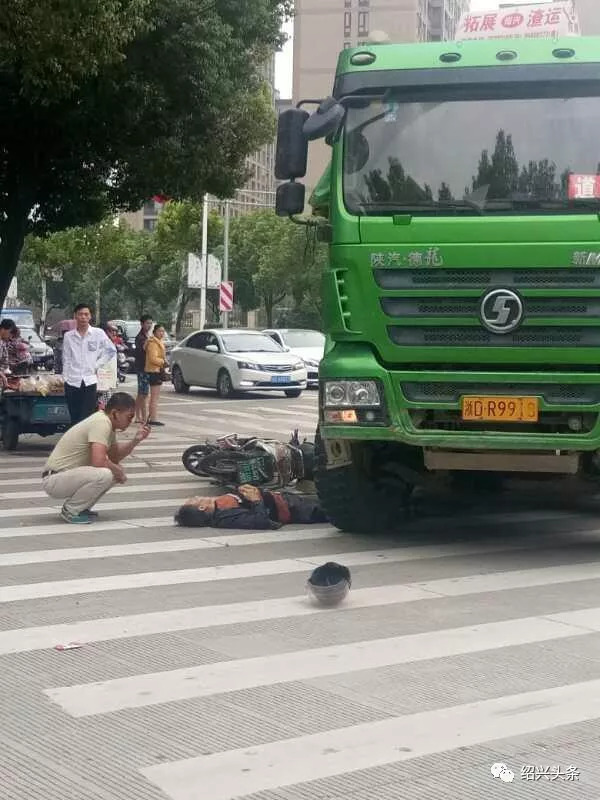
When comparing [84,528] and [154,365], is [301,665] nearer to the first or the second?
[84,528]

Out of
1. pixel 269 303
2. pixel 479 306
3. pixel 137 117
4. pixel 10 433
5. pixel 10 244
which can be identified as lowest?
pixel 10 433

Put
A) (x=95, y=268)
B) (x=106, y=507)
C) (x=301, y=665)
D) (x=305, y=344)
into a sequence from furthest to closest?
(x=95, y=268), (x=305, y=344), (x=106, y=507), (x=301, y=665)

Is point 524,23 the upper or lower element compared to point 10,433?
upper

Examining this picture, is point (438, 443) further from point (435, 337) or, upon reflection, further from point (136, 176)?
point (136, 176)

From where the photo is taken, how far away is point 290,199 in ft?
31.4

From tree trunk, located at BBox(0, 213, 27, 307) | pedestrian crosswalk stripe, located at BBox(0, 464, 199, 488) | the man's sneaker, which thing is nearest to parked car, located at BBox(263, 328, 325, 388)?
tree trunk, located at BBox(0, 213, 27, 307)

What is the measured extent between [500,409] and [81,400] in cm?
709

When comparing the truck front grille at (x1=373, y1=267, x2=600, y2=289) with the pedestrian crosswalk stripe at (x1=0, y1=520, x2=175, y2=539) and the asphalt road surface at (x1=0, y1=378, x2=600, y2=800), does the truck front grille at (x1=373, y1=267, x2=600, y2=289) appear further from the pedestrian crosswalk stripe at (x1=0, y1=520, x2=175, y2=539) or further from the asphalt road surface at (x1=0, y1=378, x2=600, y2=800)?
the pedestrian crosswalk stripe at (x1=0, y1=520, x2=175, y2=539)

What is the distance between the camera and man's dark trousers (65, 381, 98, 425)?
47.9 feet

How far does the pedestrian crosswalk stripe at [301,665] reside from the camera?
18.0 ft

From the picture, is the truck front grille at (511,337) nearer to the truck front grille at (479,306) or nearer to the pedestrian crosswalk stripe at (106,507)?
the truck front grille at (479,306)

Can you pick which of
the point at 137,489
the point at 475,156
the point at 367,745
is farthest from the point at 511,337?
the point at 137,489

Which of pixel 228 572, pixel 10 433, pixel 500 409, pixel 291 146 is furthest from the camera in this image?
pixel 10 433

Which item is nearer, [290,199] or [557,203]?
[557,203]
